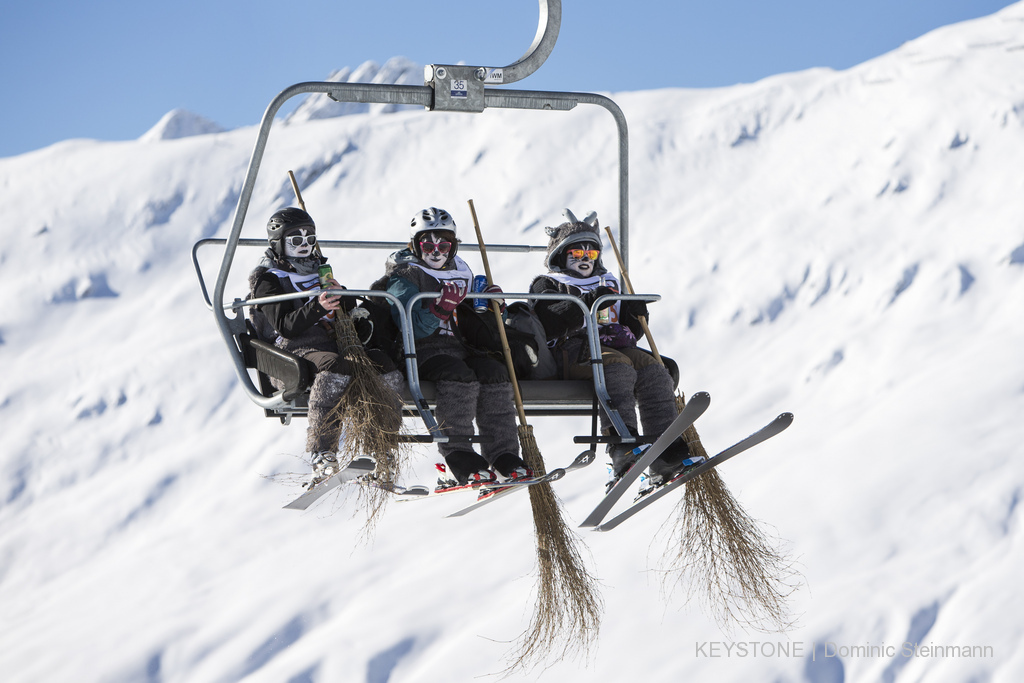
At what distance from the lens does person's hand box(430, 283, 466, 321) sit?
5492 mm

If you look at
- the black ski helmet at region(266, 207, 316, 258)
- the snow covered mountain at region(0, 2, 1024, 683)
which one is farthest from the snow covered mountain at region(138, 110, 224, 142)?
the black ski helmet at region(266, 207, 316, 258)

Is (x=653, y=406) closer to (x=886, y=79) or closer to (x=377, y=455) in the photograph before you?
(x=377, y=455)

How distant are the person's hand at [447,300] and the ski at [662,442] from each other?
1141 millimetres

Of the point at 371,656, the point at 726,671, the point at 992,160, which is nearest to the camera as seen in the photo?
the point at 726,671

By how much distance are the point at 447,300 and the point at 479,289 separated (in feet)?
2.55

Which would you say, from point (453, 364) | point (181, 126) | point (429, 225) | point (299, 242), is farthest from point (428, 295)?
point (181, 126)

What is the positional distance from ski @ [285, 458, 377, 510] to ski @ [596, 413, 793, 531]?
137cm

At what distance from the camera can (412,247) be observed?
596 centimetres

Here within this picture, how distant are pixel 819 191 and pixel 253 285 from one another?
67504 millimetres

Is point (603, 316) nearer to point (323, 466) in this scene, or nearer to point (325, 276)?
point (325, 276)

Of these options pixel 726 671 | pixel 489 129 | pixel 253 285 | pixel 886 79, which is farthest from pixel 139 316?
pixel 253 285

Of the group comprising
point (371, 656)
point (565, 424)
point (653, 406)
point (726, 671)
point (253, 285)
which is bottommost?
point (653, 406)

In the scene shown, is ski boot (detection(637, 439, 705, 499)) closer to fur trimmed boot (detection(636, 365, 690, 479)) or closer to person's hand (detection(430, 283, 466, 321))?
fur trimmed boot (detection(636, 365, 690, 479))

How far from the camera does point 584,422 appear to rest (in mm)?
67438
